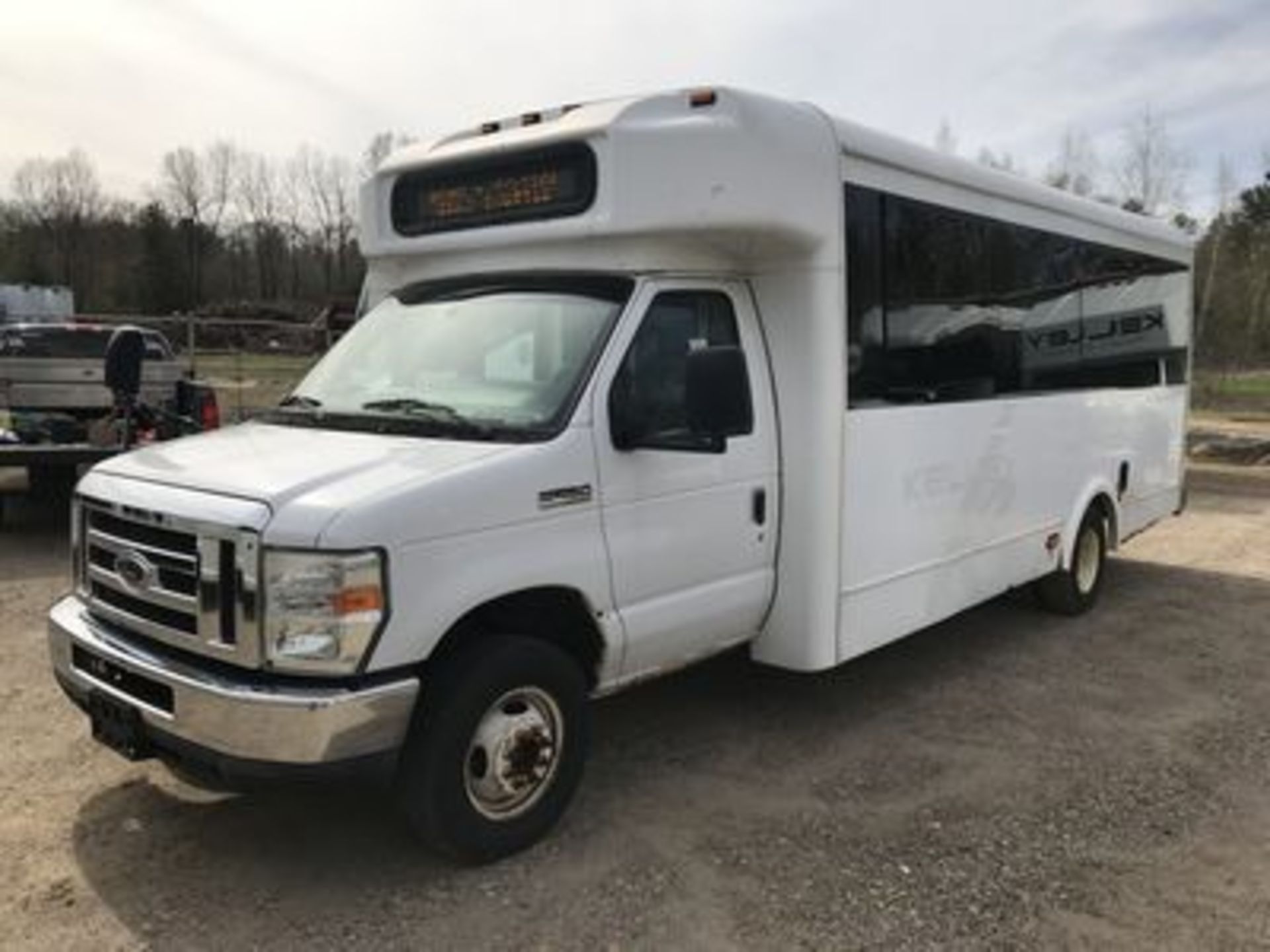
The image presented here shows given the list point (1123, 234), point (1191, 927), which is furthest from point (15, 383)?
point (1191, 927)

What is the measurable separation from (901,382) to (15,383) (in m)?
9.24

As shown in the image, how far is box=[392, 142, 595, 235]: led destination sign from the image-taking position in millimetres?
5027

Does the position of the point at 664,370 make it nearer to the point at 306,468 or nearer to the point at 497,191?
the point at 497,191

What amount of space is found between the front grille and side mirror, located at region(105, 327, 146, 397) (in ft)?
4.64

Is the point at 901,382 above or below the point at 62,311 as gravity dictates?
below

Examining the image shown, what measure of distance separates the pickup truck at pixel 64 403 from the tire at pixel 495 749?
659 cm

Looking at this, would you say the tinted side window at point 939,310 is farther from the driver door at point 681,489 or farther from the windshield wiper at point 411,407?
the windshield wiper at point 411,407

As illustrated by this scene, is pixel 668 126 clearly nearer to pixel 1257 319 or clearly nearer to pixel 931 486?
pixel 931 486

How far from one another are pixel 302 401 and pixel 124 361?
130 cm

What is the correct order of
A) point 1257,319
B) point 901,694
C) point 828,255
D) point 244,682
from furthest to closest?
point 1257,319 → point 901,694 → point 828,255 → point 244,682

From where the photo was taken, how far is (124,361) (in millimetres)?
5914

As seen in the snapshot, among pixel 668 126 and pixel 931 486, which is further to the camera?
pixel 931 486

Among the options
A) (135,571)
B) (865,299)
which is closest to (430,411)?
(135,571)

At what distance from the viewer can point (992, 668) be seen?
731 centimetres
